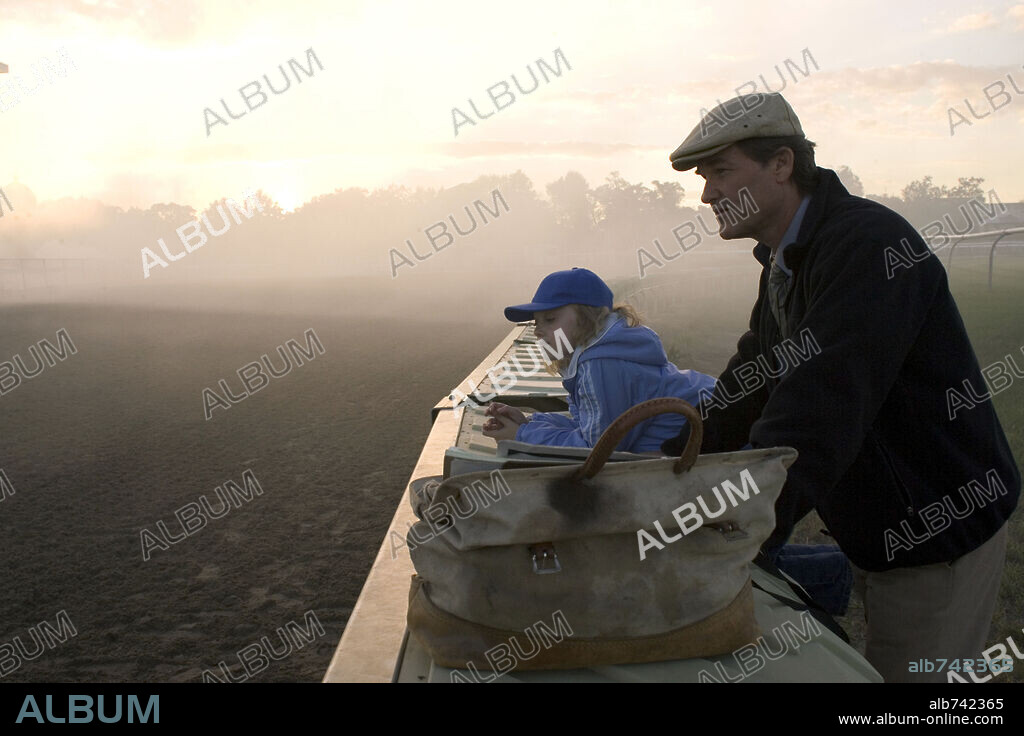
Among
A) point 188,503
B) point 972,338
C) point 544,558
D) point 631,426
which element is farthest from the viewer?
point 972,338

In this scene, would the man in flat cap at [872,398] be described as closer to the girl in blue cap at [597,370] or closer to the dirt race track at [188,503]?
the girl in blue cap at [597,370]

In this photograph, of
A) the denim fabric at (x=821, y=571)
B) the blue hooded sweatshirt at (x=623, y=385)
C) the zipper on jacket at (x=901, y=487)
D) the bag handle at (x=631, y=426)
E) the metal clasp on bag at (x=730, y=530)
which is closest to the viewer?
the bag handle at (x=631, y=426)

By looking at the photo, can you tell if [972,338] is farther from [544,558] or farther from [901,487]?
[544,558]

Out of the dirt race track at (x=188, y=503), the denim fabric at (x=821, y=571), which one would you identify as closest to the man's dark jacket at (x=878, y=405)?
the denim fabric at (x=821, y=571)

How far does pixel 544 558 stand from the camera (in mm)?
1824

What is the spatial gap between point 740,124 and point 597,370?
1.51 m

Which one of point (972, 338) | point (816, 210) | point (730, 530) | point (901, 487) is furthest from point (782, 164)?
point (972, 338)

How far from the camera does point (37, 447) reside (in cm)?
938

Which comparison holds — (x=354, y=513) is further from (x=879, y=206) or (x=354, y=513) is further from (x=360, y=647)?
(x=879, y=206)

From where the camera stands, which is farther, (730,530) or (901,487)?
(901,487)

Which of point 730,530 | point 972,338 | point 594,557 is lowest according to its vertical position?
point 972,338

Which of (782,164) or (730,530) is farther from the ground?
(782,164)

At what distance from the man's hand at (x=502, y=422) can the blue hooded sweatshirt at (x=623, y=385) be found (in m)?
0.10

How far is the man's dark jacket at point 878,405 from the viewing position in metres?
1.95
